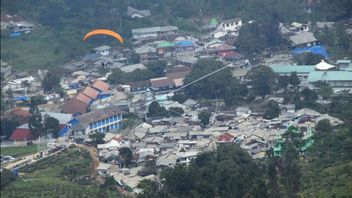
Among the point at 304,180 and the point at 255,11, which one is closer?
the point at 304,180

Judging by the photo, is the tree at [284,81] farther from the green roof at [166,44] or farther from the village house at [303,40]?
the green roof at [166,44]

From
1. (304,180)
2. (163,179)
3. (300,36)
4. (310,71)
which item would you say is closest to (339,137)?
(304,180)

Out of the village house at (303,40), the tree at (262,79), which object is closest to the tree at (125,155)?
the tree at (262,79)

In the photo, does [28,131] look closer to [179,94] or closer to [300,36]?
[179,94]

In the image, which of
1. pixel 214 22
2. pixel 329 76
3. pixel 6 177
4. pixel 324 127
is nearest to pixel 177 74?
pixel 329 76

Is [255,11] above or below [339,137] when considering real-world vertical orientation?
above

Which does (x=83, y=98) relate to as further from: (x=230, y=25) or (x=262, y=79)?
(x=230, y=25)
